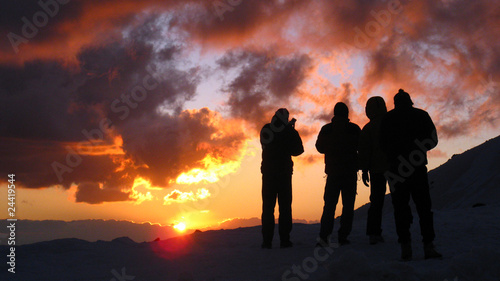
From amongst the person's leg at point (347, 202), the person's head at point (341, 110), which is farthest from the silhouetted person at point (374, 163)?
the person's head at point (341, 110)

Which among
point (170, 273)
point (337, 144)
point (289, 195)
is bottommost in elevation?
point (170, 273)

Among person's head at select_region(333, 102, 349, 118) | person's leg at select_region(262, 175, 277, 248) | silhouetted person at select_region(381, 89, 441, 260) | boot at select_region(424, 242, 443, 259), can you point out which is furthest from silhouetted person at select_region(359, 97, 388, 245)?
person's leg at select_region(262, 175, 277, 248)

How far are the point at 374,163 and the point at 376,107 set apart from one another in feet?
3.20

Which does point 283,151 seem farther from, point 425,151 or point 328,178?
point 425,151

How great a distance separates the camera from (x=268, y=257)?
6.76 meters

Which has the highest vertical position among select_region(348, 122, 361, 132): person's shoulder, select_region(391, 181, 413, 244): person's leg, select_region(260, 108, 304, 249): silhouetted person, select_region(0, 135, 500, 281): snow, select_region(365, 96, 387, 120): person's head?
select_region(365, 96, 387, 120): person's head

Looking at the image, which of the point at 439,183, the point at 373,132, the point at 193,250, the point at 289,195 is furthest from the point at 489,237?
the point at 439,183

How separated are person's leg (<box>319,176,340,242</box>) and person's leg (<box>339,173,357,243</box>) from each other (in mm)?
134

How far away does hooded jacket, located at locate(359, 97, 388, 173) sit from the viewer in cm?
691

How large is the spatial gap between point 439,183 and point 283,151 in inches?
892

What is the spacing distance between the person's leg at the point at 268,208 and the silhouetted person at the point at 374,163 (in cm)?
169

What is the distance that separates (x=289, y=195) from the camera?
→ 7.99 metres

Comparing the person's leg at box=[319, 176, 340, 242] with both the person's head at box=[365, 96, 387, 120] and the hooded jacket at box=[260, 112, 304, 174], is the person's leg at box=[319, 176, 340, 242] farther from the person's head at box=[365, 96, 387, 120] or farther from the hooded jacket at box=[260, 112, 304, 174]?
the person's head at box=[365, 96, 387, 120]

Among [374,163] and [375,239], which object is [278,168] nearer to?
[374,163]
